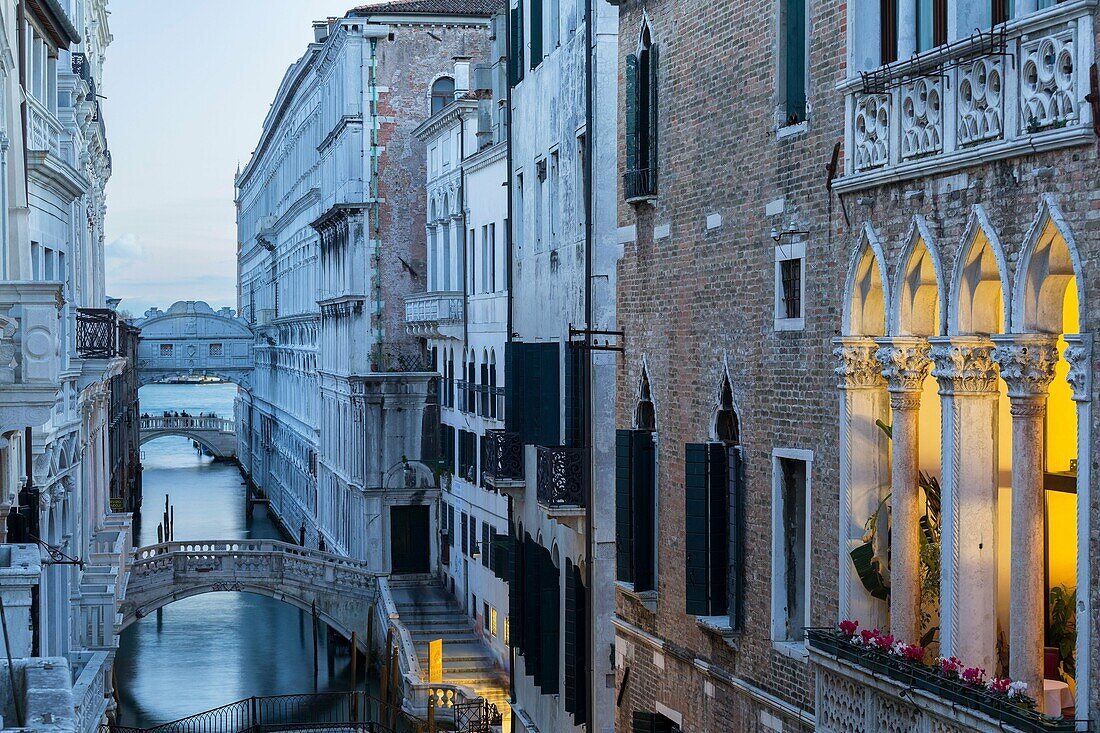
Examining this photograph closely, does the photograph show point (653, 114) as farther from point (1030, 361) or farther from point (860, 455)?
point (1030, 361)

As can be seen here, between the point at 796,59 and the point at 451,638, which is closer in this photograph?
the point at 796,59

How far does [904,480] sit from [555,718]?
36.2 feet

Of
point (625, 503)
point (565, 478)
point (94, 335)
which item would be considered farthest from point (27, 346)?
point (94, 335)

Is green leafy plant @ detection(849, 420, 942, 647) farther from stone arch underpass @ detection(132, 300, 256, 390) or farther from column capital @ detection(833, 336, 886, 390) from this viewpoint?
stone arch underpass @ detection(132, 300, 256, 390)

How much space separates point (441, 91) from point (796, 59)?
3261 centimetres

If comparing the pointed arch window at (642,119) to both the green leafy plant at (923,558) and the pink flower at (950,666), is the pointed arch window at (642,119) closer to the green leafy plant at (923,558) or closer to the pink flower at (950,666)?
the green leafy plant at (923,558)

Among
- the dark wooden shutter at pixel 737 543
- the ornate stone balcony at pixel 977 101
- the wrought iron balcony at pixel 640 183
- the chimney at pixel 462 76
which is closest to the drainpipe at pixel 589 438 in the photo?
the wrought iron balcony at pixel 640 183

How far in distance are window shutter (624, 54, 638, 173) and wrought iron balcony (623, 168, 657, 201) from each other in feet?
0.29

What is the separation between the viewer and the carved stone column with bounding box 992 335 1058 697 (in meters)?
9.41

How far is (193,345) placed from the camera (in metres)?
79.0

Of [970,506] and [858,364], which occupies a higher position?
[858,364]

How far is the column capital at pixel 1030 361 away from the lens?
9.38 metres

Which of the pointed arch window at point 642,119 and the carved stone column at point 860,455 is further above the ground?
the pointed arch window at point 642,119

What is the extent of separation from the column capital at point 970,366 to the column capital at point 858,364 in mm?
1128
